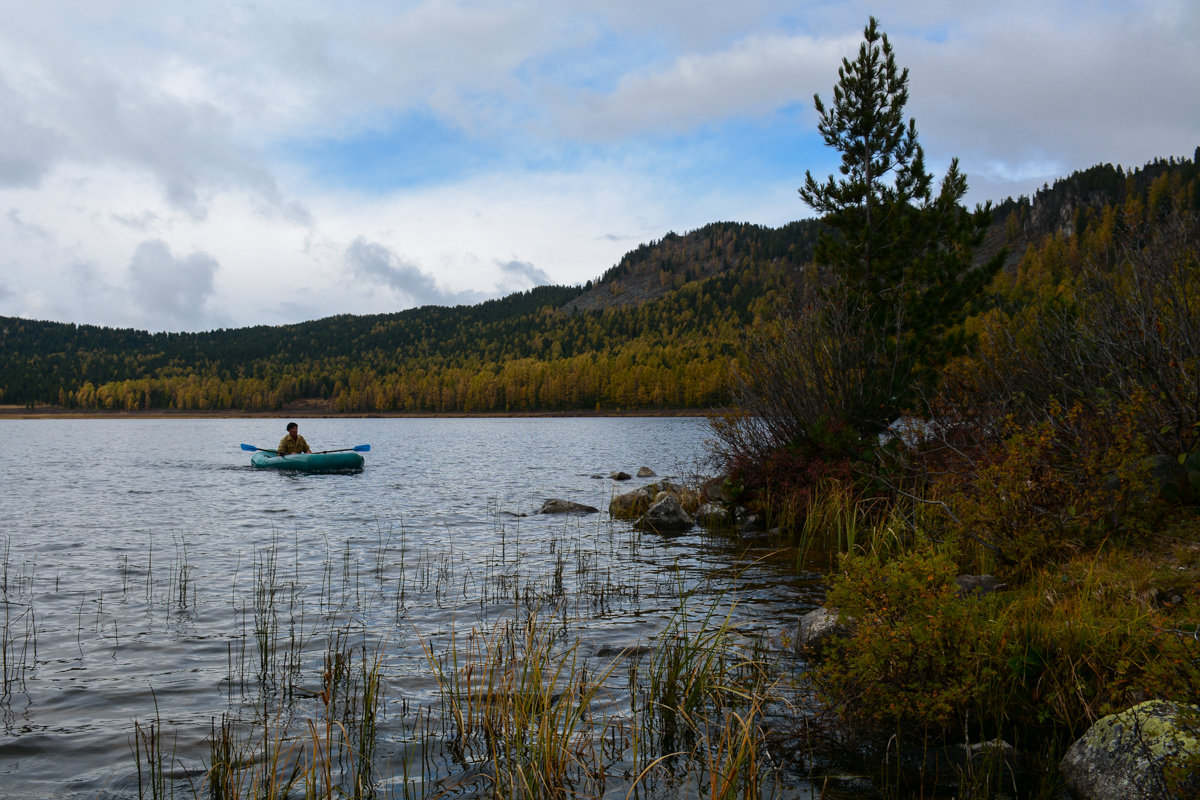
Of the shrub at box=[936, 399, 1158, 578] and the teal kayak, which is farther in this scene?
the teal kayak

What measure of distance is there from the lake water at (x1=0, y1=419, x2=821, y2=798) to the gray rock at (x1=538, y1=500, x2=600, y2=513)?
49cm

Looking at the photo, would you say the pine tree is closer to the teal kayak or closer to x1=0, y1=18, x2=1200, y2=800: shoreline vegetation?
x1=0, y1=18, x2=1200, y2=800: shoreline vegetation

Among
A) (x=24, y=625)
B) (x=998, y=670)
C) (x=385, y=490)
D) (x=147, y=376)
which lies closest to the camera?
(x=998, y=670)

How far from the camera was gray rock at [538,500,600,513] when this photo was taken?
19.6m

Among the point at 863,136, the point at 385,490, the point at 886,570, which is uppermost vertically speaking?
the point at 863,136

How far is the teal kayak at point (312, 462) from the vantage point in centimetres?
2944

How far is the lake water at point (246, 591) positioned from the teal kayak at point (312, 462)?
4.83 meters

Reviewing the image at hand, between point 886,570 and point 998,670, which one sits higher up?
point 886,570

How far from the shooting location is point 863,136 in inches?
667

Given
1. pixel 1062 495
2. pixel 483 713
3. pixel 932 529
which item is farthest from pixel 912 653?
pixel 932 529

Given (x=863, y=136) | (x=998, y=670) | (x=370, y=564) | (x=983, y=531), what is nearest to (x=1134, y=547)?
(x=983, y=531)

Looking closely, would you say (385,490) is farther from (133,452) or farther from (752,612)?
(133,452)

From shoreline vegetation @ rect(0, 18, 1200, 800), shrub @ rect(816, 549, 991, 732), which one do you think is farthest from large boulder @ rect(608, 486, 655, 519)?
shrub @ rect(816, 549, 991, 732)

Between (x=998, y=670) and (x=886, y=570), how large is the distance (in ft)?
3.60
